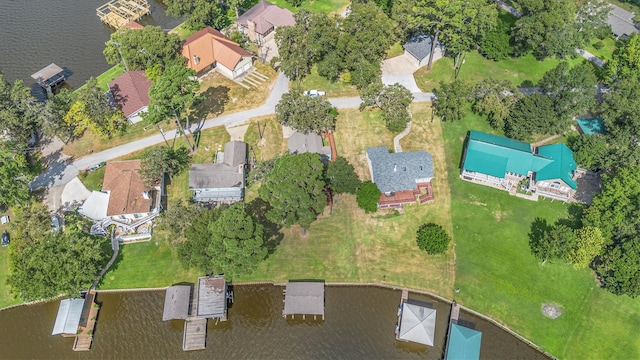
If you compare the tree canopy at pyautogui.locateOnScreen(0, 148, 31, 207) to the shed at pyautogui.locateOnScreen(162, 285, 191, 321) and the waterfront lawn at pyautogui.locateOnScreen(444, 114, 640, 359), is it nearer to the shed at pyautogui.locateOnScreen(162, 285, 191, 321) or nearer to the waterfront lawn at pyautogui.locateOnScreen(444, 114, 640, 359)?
the shed at pyautogui.locateOnScreen(162, 285, 191, 321)

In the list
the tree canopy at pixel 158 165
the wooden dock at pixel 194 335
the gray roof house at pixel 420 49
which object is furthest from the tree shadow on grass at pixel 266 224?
the gray roof house at pixel 420 49

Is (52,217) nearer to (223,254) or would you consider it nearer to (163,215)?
(163,215)

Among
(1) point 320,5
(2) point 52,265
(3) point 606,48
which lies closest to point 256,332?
(2) point 52,265

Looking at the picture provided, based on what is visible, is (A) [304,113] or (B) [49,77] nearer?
(A) [304,113]

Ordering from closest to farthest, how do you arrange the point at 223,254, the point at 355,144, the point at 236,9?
1. the point at 223,254
2. the point at 355,144
3. the point at 236,9

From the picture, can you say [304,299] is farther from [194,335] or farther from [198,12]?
[198,12]

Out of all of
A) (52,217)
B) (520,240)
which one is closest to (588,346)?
(520,240)
